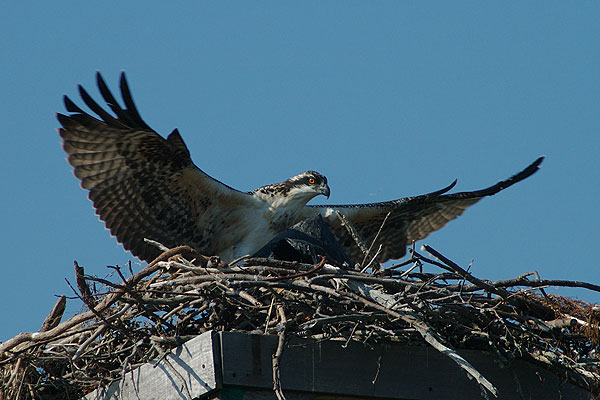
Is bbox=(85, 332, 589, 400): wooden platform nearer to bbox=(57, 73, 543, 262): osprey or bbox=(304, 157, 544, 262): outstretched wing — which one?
bbox=(57, 73, 543, 262): osprey

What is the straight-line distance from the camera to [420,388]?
168 inches

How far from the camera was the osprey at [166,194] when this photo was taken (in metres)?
6.32

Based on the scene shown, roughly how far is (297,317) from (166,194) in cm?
275

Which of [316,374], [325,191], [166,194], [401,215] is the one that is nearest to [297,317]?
[316,374]

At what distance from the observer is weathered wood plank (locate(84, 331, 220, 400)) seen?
3.85 m

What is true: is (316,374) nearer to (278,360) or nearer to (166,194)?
(278,360)

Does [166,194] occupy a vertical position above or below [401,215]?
below

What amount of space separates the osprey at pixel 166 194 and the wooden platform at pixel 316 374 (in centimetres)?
183

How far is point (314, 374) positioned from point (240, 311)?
0.44m

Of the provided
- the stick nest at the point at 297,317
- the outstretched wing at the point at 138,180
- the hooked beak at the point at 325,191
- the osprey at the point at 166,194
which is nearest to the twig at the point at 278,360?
the stick nest at the point at 297,317

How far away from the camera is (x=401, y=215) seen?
310 inches

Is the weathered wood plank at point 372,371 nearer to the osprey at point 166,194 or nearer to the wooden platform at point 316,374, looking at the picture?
the wooden platform at point 316,374

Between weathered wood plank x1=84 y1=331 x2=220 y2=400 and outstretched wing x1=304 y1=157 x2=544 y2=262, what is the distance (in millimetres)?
3222

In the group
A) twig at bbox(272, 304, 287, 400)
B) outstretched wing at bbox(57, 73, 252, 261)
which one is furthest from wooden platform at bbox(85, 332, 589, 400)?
outstretched wing at bbox(57, 73, 252, 261)
